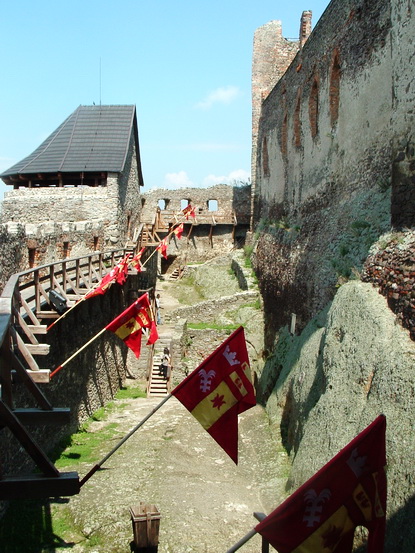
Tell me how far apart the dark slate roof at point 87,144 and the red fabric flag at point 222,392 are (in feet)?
63.5

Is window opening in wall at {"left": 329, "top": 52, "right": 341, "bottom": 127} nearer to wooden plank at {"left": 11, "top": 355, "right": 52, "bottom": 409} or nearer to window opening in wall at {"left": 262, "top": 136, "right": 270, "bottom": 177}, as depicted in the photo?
window opening in wall at {"left": 262, "top": 136, "right": 270, "bottom": 177}

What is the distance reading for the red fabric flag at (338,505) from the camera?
4.61 metres

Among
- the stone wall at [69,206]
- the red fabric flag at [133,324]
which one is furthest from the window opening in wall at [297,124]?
the stone wall at [69,206]

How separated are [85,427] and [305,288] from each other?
6.61 m

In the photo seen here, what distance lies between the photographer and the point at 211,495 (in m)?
11.3

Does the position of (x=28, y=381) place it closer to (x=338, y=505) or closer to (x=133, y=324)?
(x=338, y=505)

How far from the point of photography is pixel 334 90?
1473 centimetres

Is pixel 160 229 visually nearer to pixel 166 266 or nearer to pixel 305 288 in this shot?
pixel 166 266

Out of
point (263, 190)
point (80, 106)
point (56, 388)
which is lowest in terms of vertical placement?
point (56, 388)

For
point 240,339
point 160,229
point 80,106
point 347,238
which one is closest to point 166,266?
point 160,229

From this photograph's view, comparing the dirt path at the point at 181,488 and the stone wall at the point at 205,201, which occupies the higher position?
the stone wall at the point at 205,201

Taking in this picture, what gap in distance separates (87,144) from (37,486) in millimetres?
24868

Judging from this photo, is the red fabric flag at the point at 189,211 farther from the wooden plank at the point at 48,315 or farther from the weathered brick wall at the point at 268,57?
the wooden plank at the point at 48,315

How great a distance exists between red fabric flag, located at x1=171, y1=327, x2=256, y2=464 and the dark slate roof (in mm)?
19342
